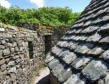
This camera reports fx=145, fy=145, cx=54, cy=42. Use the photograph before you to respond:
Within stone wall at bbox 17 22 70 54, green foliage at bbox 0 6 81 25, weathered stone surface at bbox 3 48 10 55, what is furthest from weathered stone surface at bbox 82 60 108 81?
green foliage at bbox 0 6 81 25

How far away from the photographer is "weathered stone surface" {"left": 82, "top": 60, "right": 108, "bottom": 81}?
140 centimetres

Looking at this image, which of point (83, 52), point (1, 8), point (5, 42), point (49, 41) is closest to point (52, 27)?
point (49, 41)

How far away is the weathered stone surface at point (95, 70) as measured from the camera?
4.59ft

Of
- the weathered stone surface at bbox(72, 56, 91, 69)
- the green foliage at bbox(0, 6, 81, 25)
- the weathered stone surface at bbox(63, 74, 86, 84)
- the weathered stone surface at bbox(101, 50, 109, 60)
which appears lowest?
the weathered stone surface at bbox(63, 74, 86, 84)

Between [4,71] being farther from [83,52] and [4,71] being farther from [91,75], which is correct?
[91,75]

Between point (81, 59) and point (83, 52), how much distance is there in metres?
0.15

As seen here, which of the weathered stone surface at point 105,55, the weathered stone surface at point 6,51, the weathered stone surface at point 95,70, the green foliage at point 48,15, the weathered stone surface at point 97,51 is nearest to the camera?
the weathered stone surface at point 95,70

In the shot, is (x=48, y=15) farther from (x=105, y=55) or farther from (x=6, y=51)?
(x=105, y=55)

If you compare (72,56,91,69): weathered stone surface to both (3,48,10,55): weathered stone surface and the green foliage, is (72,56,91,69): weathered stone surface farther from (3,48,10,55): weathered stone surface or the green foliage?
the green foliage

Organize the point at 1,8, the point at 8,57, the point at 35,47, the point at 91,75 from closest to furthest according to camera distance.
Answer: the point at 91,75 → the point at 8,57 → the point at 35,47 → the point at 1,8

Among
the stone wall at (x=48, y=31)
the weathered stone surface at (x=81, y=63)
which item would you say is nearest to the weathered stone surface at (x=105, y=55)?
the weathered stone surface at (x=81, y=63)

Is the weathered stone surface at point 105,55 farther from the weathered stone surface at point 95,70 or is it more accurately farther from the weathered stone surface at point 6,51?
the weathered stone surface at point 6,51

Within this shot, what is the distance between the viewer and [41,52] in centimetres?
979

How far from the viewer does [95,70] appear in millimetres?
1488
